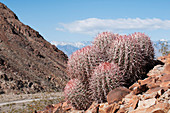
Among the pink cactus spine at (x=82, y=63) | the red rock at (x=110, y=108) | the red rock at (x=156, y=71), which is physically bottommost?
the red rock at (x=110, y=108)

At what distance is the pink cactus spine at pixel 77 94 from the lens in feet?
24.7

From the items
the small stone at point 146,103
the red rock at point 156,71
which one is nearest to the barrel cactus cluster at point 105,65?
the red rock at point 156,71

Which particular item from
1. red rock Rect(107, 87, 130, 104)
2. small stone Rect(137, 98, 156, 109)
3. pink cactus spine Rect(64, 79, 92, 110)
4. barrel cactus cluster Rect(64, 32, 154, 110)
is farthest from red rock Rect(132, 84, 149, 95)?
pink cactus spine Rect(64, 79, 92, 110)

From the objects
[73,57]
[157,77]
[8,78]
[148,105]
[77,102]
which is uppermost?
[73,57]

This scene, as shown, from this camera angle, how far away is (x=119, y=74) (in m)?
6.80

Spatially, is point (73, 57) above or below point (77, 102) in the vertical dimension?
above

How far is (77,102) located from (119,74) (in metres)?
1.97

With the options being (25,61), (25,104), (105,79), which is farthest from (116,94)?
(25,61)

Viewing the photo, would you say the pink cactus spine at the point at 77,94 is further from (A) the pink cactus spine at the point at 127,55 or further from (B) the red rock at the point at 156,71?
(B) the red rock at the point at 156,71

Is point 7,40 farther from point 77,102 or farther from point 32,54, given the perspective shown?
point 77,102

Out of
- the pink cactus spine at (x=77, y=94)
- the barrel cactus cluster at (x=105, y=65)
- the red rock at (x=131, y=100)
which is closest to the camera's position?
the red rock at (x=131, y=100)

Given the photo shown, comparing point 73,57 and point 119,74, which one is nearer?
point 119,74

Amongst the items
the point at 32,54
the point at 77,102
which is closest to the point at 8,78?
the point at 32,54

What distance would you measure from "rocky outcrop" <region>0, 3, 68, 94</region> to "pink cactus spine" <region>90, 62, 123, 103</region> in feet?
108
